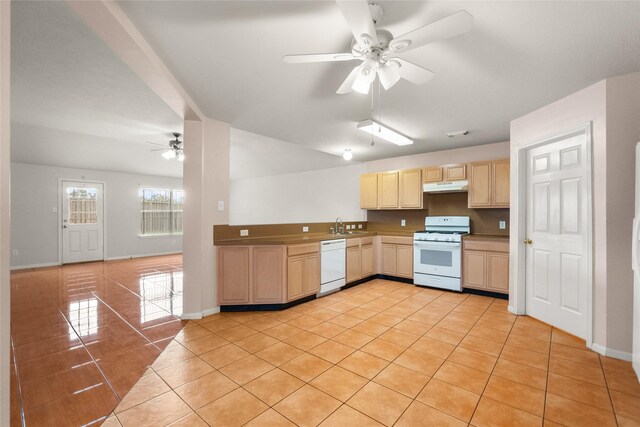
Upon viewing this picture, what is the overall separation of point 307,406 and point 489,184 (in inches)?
162

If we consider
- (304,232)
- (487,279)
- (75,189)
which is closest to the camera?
(487,279)

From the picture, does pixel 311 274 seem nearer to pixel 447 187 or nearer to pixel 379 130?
pixel 379 130

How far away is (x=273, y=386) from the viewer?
79.2 inches

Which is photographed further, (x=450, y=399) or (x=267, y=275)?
(x=267, y=275)

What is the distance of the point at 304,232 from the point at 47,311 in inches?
141

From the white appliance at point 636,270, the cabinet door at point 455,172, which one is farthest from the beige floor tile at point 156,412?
the cabinet door at point 455,172

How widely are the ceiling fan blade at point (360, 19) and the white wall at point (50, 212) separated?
8.14m

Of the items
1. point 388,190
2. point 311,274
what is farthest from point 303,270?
point 388,190

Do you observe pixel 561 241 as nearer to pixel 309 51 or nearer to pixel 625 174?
pixel 625 174

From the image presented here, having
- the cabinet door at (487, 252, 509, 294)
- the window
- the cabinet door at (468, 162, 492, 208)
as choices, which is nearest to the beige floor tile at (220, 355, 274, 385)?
the cabinet door at (487, 252, 509, 294)

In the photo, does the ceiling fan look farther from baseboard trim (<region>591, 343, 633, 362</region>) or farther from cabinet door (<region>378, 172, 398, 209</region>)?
cabinet door (<region>378, 172, 398, 209</region>)

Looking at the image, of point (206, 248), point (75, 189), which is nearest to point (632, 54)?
point (206, 248)

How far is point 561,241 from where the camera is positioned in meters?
2.98

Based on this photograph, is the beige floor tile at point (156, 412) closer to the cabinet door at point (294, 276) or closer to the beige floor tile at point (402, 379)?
the beige floor tile at point (402, 379)
